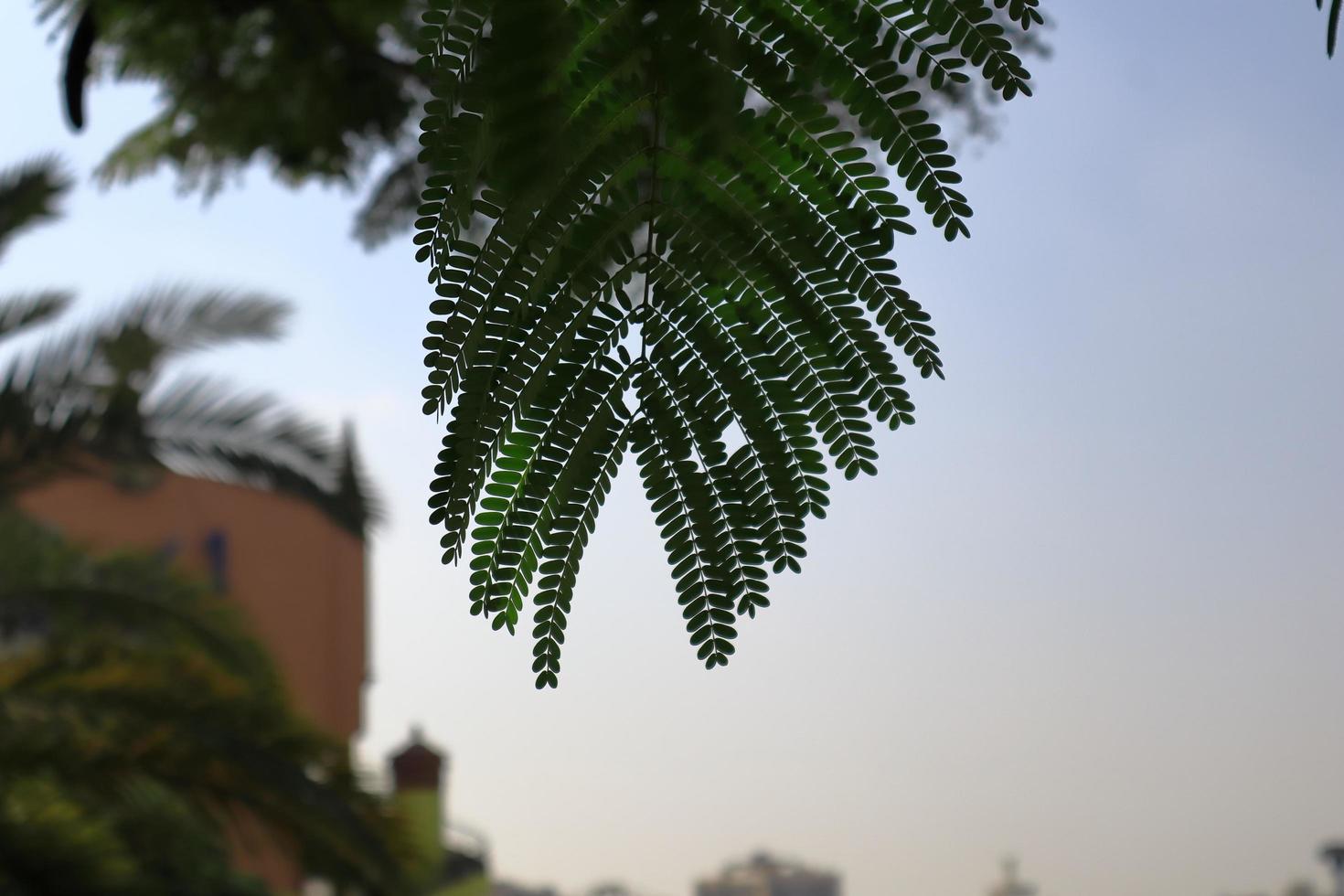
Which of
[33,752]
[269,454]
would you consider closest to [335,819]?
[33,752]

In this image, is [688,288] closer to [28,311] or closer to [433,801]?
[28,311]

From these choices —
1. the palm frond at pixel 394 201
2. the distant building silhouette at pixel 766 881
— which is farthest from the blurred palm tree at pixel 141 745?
the distant building silhouette at pixel 766 881

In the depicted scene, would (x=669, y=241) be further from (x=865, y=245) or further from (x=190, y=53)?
(x=190, y=53)

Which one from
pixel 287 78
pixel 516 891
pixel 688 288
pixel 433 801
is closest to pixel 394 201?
pixel 287 78

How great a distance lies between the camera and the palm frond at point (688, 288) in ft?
2.57

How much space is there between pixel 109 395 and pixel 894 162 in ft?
25.9

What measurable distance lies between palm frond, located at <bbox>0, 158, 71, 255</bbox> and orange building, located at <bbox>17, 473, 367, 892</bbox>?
42.7ft

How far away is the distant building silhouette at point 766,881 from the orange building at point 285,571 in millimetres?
14368

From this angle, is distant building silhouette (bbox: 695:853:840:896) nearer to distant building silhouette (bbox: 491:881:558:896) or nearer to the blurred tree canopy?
distant building silhouette (bbox: 491:881:558:896)

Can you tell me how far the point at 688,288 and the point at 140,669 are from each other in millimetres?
7585

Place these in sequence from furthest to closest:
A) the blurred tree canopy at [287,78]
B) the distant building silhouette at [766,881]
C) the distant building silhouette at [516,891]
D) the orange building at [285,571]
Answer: the distant building silhouette at [766,881], the distant building silhouette at [516,891], the orange building at [285,571], the blurred tree canopy at [287,78]

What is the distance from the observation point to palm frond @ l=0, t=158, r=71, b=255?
8.42 metres

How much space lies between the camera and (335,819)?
277 inches

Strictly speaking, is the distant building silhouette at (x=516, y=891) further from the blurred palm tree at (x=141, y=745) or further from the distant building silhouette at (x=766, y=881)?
the blurred palm tree at (x=141, y=745)
